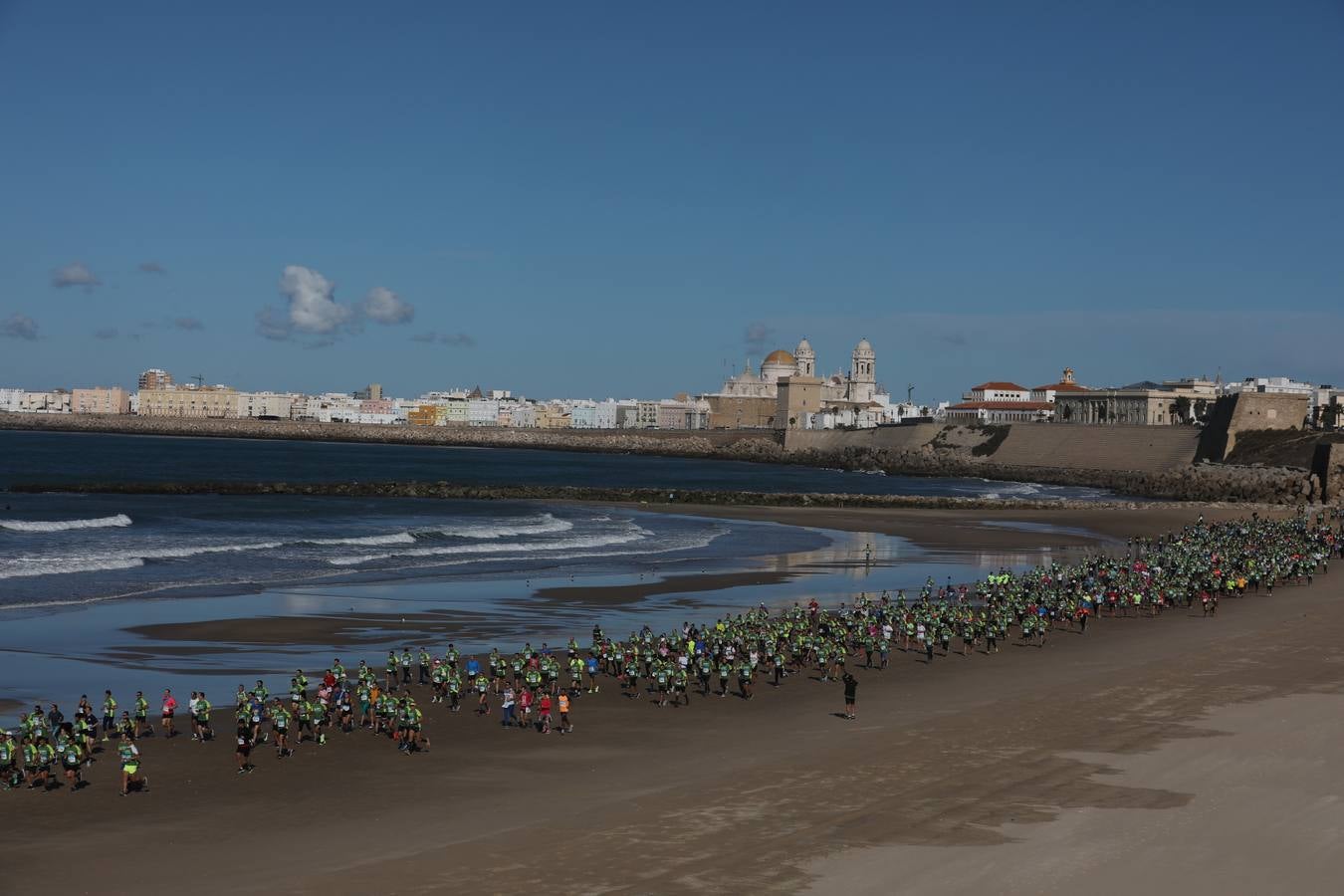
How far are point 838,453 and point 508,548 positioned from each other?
10023 cm

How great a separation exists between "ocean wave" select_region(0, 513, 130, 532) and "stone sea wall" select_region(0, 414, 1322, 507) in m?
27.9

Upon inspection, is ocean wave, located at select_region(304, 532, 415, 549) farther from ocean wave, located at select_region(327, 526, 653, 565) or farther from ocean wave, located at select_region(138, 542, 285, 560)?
ocean wave, located at select_region(327, 526, 653, 565)

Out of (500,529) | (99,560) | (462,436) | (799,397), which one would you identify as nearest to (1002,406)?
(799,397)

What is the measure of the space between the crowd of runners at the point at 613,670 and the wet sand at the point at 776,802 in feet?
1.25

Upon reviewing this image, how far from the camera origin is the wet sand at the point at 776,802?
11.1 metres

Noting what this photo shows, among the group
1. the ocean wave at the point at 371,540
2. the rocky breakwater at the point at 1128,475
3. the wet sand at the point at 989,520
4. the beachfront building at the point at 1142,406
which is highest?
the beachfront building at the point at 1142,406

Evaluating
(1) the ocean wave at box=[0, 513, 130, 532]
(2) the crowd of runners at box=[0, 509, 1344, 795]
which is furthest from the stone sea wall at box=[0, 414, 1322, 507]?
(2) the crowd of runners at box=[0, 509, 1344, 795]

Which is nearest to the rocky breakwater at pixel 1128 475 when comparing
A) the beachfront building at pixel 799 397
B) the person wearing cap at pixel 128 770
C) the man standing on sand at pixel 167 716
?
the beachfront building at pixel 799 397

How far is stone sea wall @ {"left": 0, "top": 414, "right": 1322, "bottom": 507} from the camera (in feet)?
252

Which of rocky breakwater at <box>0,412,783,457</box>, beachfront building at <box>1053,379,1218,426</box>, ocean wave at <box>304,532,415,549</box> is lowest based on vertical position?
ocean wave at <box>304,532,415,549</box>

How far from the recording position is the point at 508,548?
42812mm

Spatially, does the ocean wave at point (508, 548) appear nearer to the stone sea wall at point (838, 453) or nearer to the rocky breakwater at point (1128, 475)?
the stone sea wall at point (838, 453)

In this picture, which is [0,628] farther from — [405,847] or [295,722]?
[405,847]

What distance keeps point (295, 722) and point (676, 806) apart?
6.16 meters
